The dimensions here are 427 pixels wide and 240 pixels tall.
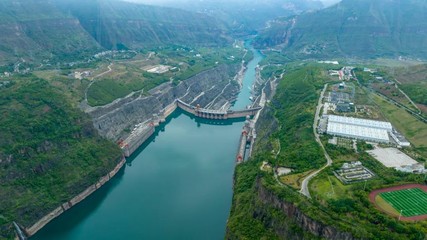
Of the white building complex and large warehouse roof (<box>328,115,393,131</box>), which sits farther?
large warehouse roof (<box>328,115,393,131</box>)

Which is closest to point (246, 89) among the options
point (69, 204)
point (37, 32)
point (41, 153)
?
point (37, 32)

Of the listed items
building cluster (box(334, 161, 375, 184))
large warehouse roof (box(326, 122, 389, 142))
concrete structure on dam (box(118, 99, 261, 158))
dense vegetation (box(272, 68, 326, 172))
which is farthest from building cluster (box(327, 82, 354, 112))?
building cluster (box(334, 161, 375, 184))

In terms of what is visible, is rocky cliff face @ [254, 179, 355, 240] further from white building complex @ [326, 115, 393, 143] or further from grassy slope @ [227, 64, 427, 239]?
white building complex @ [326, 115, 393, 143]

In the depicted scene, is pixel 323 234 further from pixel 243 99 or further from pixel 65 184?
pixel 243 99

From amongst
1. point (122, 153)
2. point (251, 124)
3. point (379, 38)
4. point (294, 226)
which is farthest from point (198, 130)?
point (379, 38)

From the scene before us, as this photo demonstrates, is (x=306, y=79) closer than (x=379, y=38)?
Yes

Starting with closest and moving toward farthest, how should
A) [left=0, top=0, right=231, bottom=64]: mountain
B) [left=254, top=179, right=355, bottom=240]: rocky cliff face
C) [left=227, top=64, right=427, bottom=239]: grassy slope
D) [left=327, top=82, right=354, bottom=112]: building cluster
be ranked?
[left=227, top=64, right=427, bottom=239]: grassy slope
[left=254, top=179, right=355, bottom=240]: rocky cliff face
[left=327, top=82, right=354, bottom=112]: building cluster
[left=0, top=0, right=231, bottom=64]: mountain
